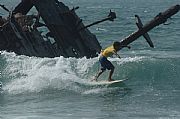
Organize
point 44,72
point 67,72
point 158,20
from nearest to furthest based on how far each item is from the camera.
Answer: point 44,72 → point 67,72 → point 158,20

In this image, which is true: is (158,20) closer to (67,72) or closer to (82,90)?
(67,72)

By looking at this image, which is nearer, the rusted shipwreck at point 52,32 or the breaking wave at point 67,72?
the breaking wave at point 67,72

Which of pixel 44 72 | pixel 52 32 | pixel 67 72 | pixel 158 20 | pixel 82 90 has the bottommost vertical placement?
pixel 82 90

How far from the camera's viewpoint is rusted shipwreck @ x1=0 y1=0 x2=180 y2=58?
22547 mm

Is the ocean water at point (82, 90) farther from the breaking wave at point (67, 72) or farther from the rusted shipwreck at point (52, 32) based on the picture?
the rusted shipwreck at point (52, 32)

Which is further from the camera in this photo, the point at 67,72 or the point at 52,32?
the point at 52,32

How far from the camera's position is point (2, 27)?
21.9 m

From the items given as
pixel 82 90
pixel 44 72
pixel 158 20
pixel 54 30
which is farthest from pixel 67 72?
pixel 158 20

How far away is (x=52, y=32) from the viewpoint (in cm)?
2453

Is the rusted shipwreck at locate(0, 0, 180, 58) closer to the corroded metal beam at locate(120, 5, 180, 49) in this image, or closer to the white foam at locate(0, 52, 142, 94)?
the corroded metal beam at locate(120, 5, 180, 49)

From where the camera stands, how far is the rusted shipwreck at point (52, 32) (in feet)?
74.0

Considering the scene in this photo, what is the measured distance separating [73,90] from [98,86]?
36.0 inches

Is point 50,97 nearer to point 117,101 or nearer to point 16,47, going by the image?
point 117,101

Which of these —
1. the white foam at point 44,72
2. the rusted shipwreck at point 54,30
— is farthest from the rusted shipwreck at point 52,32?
the white foam at point 44,72
